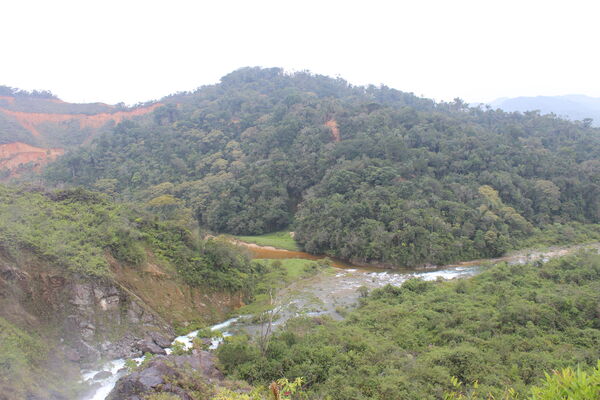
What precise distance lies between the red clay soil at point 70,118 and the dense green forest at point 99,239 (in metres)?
72.0

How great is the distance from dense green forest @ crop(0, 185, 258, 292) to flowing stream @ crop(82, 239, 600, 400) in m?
3.61

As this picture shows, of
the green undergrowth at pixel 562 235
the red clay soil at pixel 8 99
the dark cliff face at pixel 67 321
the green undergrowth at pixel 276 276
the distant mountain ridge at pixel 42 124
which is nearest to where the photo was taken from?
the dark cliff face at pixel 67 321

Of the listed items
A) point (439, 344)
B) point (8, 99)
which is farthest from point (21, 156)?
point (439, 344)

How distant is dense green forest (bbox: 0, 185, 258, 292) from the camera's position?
55.5ft

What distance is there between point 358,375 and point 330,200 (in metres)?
29.8

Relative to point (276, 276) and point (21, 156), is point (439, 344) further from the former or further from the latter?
point (21, 156)

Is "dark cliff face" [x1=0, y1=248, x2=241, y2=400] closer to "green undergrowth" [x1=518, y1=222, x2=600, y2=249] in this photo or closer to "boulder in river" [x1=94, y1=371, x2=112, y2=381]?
"boulder in river" [x1=94, y1=371, x2=112, y2=381]

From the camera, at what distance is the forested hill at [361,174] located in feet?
125

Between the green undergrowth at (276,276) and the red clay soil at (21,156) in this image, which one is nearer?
the green undergrowth at (276,276)

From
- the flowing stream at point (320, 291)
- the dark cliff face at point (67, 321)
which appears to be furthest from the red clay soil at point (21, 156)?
the dark cliff face at point (67, 321)

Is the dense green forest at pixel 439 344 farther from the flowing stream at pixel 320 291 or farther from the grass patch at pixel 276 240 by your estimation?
the grass patch at pixel 276 240

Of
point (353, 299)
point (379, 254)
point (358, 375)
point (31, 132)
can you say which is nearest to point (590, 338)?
point (358, 375)

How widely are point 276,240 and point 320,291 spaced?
60.0 feet

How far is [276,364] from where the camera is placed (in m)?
14.5
